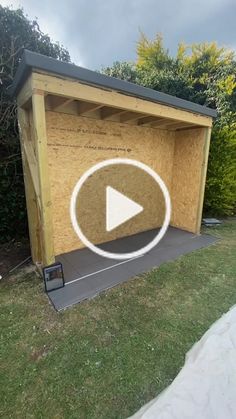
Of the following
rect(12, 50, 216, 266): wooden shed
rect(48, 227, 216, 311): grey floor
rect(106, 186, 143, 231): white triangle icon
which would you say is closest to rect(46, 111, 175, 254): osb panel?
rect(12, 50, 216, 266): wooden shed

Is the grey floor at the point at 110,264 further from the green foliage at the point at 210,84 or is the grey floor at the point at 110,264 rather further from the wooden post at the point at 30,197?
the green foliage at the point at 210,84

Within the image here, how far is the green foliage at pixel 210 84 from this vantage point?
5410 millimetres

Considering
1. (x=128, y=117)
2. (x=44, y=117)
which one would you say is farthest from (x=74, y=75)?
(x=128, y=117)

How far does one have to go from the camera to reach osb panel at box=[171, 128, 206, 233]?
4145 millimetres

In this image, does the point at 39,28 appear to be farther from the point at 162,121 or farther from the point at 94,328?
the point at 94,328

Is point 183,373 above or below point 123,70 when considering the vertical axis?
below

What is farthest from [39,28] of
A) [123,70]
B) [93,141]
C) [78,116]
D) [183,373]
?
[183,373]

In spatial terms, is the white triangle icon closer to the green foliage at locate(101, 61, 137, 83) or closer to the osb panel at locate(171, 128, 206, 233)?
the osb panel at locate(171, 128, 206, 233)

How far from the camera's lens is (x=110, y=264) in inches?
124

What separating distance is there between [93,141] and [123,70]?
21.5 feet

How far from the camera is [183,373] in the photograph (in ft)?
4.36

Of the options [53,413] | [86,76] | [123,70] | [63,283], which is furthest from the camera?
[123,70]

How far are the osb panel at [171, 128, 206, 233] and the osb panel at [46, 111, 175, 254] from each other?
1.82ft

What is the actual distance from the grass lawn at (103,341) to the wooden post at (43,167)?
0.63 meters
